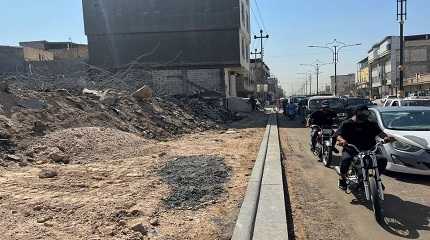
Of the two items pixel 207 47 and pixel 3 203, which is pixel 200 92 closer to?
pixel 207 47

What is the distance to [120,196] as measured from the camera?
7.75 metres

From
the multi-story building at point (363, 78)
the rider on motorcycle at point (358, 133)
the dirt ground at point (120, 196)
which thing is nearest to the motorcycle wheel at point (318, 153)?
the dirt ground at point (120, 196)

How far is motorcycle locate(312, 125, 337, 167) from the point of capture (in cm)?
1117

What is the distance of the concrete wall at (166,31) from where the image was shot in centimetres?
4450

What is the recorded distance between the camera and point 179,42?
45250mm

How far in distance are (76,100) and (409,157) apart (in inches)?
537

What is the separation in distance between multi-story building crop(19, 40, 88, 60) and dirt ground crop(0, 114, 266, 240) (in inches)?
2413

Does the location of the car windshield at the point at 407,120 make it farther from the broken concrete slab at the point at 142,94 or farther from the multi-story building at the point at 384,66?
the multi-story building at the point at 384,66

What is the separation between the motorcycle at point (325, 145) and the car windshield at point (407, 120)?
4.45ft

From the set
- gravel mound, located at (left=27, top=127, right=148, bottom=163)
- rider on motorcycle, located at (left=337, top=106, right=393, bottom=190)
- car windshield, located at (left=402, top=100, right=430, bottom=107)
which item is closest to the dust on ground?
rider on motorcycle, located at (left=337, top=106, right=393, bottom=190)

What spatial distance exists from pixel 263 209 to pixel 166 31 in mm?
39754

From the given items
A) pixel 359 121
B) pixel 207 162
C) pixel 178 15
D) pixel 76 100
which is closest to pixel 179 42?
pixel 178 15

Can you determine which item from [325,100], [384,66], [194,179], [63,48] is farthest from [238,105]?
[384,66]

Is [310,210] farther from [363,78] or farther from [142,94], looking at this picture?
[363,78]
